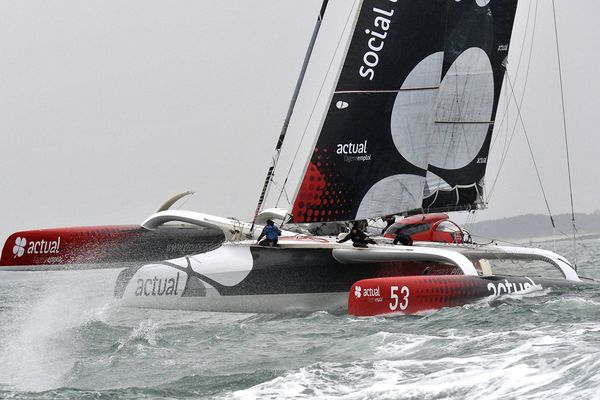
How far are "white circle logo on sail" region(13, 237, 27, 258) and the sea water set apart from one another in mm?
1073

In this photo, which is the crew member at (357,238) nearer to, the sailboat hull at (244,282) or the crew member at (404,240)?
the sailboat hull at (244,282)

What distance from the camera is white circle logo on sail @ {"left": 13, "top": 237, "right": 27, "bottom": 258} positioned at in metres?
12.8

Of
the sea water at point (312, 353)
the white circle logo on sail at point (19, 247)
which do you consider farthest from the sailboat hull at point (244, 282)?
the white circle logo on sail at point (19, 247)

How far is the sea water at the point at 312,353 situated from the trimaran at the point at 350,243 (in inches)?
13.0

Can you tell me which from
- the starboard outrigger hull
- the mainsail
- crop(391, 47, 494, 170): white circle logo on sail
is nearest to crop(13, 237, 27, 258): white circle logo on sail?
the mainsail

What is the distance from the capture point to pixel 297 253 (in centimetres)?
1168

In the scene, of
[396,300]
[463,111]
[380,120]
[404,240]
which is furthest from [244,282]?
[463,111]

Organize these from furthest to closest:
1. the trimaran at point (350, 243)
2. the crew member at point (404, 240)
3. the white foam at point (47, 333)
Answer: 1. the crew member at point (404, 240)
2. the trimaran at point (350, 243)
3. the white foam at point (47, 333)

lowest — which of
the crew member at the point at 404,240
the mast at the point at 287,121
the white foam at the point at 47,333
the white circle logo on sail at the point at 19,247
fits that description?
the white foam at the point at 47,333

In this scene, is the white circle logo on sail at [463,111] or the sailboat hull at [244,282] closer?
the sailboat hull at [244,282]

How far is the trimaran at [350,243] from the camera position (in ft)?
37.2

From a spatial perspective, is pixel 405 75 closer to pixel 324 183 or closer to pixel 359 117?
pixel 359 117

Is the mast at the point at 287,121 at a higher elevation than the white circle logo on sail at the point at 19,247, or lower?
higher

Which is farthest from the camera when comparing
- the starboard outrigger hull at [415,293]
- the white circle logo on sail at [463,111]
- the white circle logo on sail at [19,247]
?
the white circle logo on sail at [463,111]
